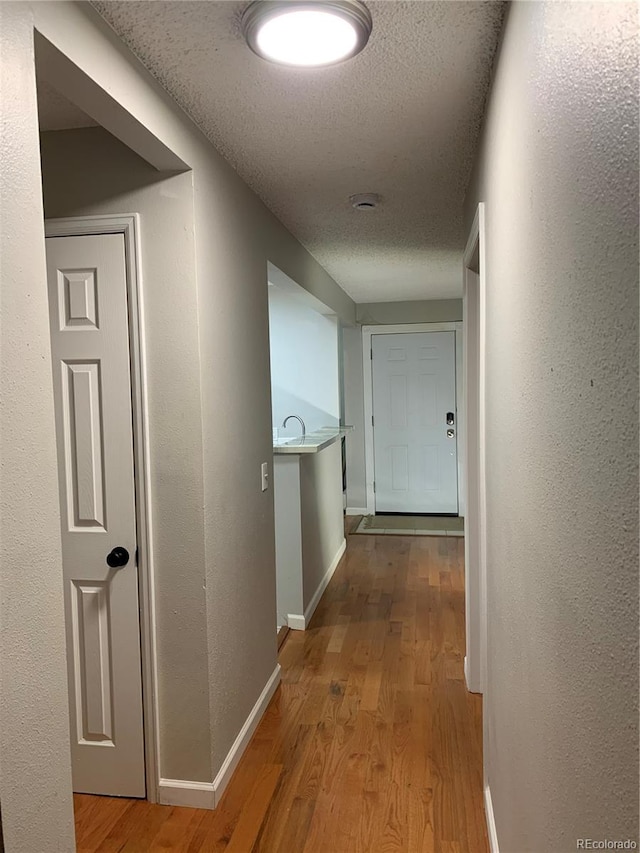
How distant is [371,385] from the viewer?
6855 mm

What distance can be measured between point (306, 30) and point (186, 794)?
2355 millimetres

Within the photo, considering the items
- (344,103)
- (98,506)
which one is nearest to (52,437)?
(98,506)

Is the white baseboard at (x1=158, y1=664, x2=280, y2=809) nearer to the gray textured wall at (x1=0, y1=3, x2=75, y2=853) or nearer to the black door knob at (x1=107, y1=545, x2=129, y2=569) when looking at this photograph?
the black door knob at (x1=107, y1=545, x2=129, y2=569)

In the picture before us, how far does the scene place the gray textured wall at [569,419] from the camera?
0.68 metres

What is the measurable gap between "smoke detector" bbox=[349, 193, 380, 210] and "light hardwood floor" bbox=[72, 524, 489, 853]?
2291 millimetres

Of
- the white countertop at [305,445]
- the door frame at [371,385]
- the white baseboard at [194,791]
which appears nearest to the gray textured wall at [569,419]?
the white baseboard at [194,791]

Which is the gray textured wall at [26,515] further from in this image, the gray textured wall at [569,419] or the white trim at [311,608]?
the white trim at [311,608]

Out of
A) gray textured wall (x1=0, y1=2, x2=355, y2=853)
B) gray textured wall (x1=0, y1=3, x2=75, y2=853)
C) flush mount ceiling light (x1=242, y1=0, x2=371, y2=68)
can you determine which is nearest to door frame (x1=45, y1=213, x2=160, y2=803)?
gray textured wall (x1=0, y1=2, x2=355, y2=853)

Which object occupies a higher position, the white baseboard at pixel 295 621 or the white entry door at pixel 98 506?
the white entry door at pixel 98 506

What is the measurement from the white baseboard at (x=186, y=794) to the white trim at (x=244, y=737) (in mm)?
24

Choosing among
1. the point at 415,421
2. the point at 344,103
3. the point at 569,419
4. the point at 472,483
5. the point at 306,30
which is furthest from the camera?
the point at 415,421

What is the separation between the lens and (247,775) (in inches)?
95.4

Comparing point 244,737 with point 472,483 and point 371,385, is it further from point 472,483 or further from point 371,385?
point 371,385

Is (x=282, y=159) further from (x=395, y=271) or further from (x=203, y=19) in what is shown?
(x=395, y=271)
